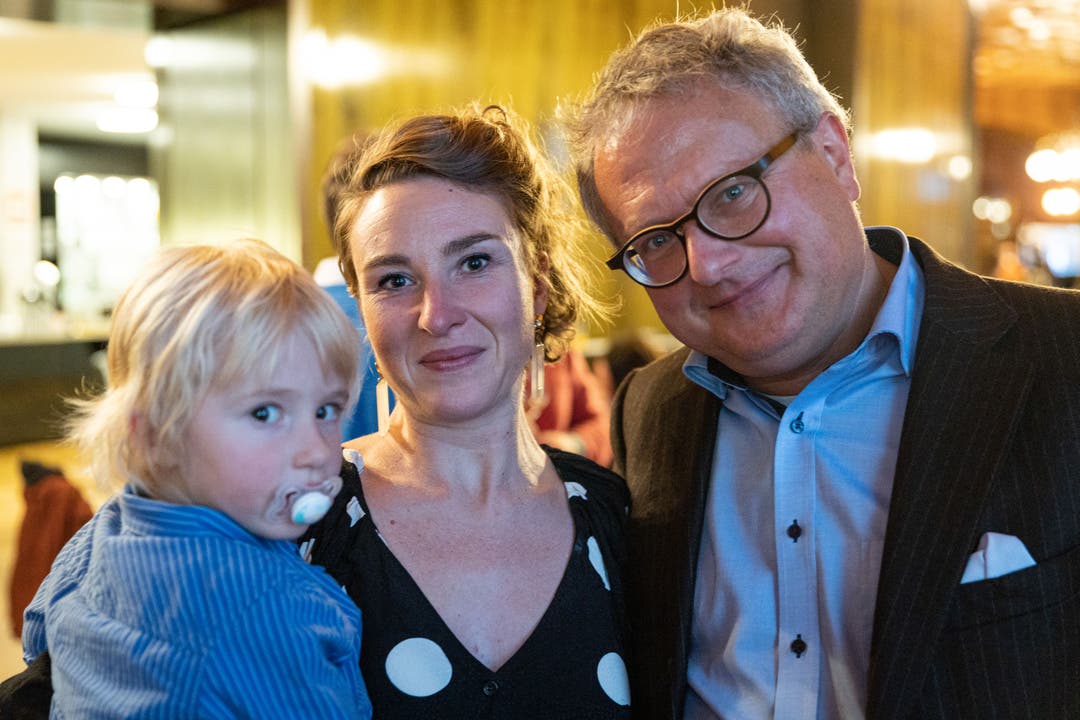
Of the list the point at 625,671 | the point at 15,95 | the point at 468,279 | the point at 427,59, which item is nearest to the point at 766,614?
the point at 625,671

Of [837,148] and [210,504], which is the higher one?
[837,148]

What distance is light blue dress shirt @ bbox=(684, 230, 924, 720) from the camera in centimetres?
151

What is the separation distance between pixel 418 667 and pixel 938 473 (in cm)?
81

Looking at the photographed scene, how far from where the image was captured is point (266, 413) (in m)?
1.25

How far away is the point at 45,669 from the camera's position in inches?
53.6

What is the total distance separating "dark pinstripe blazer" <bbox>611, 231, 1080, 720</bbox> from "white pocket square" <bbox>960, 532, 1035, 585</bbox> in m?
0.01

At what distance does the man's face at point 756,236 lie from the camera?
1.59 metres

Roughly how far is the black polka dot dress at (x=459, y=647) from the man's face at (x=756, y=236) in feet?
1.52

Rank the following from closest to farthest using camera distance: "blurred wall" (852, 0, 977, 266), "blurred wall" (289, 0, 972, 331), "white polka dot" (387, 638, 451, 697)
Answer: "white polka dot" (387, 638, 451, 697), "blurred wall" (289, 0, 972, 331), "blurred wall" (852, 0, 977, 266)

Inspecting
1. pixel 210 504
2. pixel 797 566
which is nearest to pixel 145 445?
pixel 210 504

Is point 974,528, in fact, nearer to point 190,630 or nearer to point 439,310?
point 439,310

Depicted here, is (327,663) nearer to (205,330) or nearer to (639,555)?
(205,330)

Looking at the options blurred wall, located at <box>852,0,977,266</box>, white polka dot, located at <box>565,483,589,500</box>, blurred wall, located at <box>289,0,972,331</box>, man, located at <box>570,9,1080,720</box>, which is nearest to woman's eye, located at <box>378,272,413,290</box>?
man, located at <box>570,9,1080,720</box>

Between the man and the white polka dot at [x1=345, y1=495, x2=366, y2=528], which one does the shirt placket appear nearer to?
the man
